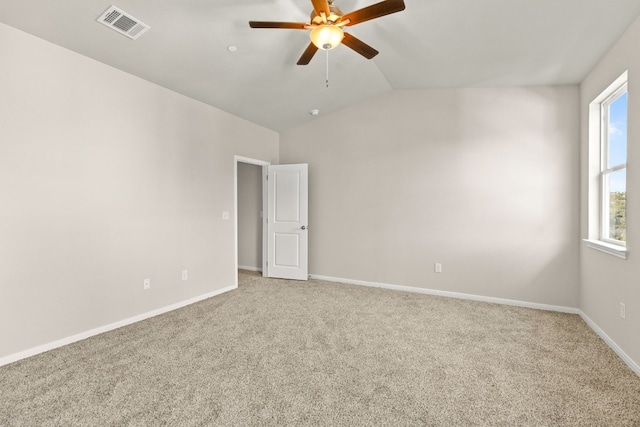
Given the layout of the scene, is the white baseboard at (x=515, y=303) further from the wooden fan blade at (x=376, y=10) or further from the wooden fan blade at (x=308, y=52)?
the wooden fan blade at (x=308, y=52)

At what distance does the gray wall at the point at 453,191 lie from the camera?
11.9 ft

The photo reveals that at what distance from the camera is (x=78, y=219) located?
2.75 meters

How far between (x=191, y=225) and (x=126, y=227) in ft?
2.69

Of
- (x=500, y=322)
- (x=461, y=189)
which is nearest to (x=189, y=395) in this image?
(x=500, y=322)

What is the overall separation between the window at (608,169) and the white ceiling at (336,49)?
44cm

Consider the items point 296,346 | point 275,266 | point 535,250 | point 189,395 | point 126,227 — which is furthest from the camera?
point 275,266

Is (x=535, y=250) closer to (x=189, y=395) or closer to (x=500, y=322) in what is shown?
(x=500, y=322)

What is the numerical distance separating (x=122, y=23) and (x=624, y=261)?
459 cm

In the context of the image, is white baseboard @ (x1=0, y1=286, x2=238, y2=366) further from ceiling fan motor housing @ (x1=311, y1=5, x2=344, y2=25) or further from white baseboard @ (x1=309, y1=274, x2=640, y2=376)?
ceiling fan motor housing @ (x1=311, y1=5, x2=344, y2=25)

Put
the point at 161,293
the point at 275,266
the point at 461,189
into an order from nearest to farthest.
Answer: the point at 161,293 < the point at 461,189 < the point at 275,266

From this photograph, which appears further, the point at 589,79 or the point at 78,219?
the point at 589,79

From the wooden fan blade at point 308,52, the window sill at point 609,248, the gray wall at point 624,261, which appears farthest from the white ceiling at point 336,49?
the window sill at point 609,248

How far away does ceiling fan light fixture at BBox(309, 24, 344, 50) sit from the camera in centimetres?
203

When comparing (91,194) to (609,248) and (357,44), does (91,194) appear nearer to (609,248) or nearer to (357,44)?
(357,44)
